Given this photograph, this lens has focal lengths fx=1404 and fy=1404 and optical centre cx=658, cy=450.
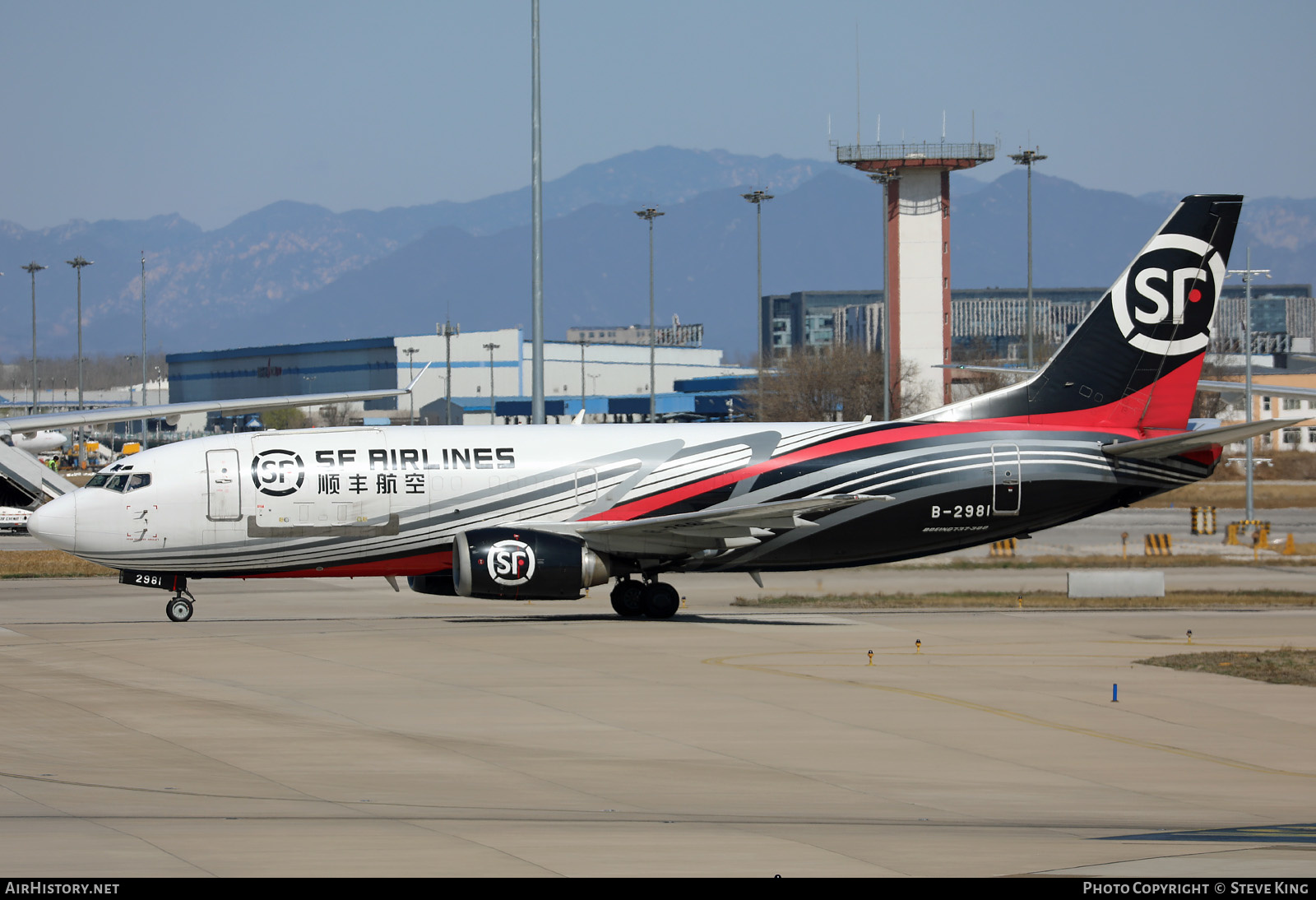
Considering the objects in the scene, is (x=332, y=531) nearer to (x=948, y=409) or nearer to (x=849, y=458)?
(x=849, y=458)

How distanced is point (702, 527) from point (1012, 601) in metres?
9.39

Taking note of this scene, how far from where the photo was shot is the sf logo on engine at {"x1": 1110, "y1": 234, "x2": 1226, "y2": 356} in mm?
33000

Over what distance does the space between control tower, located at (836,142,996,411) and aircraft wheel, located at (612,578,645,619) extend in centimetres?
6508

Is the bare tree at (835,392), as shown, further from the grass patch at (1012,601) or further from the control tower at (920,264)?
the grass patch at (1012,601)

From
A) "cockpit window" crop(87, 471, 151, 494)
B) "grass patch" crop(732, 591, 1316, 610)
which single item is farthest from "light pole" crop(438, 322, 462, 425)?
"cockpit window" crop(87, 471, 151, 494)

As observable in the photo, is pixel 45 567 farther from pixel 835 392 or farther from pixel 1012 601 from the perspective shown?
pixel 835 392

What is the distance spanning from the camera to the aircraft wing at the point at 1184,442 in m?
29.8

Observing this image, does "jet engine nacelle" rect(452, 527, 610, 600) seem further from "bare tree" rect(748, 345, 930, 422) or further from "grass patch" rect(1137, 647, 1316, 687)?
"bare tree" rect(748, 345, 930, 422)

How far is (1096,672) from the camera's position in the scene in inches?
939

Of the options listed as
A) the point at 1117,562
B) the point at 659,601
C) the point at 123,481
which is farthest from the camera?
the point at 1117,562

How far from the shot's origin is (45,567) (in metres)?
46.6

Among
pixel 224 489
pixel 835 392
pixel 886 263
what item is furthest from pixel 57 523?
pixel 835 392

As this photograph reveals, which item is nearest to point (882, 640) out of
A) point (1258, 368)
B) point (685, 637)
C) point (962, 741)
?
point (685, 637)
